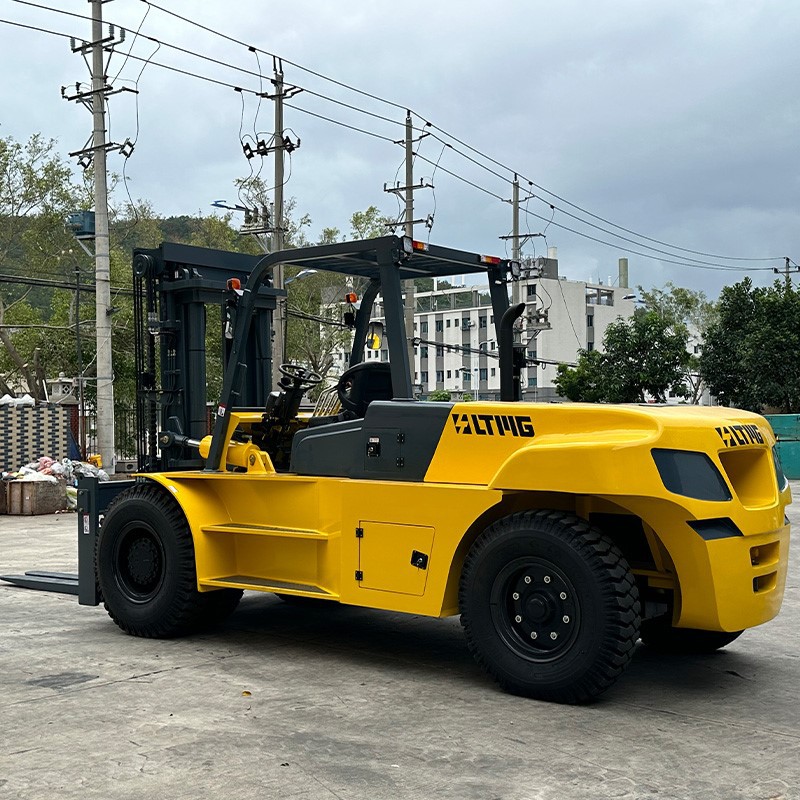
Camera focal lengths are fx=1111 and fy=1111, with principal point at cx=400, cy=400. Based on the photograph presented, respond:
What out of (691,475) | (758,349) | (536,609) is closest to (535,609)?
(536,609)

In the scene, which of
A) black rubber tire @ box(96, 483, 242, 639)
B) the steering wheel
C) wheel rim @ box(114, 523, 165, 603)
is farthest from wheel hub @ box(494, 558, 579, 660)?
wheel rim @ box(114, 523, 165, 603)

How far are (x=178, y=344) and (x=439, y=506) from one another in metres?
3.20

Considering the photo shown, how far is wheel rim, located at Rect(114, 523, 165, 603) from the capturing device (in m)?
8.00

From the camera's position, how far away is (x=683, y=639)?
7.64 m

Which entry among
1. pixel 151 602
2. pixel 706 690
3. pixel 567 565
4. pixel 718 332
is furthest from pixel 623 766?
pixel 718 332

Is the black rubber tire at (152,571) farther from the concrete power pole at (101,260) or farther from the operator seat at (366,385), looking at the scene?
the concrete power pole at (101,260)

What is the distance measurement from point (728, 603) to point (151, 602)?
13.4 feet

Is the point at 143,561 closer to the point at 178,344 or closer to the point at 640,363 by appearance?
the point at 178,344

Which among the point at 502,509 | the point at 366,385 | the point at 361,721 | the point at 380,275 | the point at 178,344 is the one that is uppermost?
the point at 380,275

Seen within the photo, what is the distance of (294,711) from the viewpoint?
5984 millimetres

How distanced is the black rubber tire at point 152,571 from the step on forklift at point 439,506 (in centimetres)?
2

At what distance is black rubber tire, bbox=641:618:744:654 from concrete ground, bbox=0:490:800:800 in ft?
0.47

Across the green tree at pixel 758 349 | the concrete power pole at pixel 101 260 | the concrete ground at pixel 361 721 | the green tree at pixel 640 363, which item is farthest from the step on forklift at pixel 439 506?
the green tree at pixel 640 363

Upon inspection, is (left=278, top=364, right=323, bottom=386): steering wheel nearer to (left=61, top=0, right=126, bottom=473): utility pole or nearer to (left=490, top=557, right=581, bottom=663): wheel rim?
(left=490, top=557, right=581, bottom=663): wheel rim
